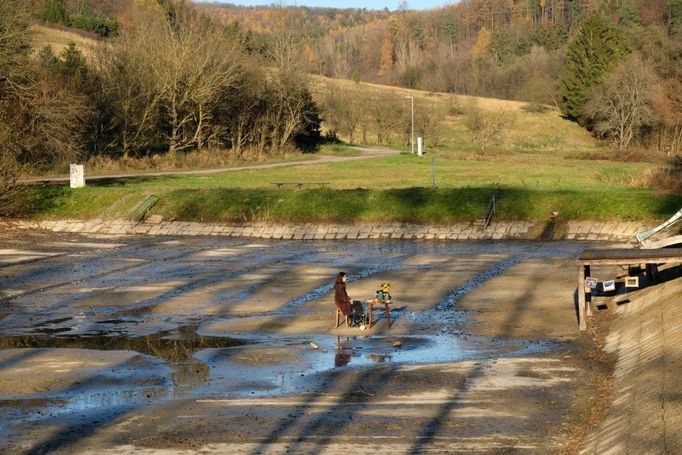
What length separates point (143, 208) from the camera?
51469 millimetres

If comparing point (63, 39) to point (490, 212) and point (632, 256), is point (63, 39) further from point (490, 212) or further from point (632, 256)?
point (632, 256)

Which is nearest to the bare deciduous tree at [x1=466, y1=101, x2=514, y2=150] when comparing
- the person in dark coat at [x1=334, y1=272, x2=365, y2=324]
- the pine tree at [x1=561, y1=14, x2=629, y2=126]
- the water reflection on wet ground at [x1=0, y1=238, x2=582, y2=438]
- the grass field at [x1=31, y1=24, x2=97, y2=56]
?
the pine tree at [x1=561, y1=14, x2=629, y2=126]

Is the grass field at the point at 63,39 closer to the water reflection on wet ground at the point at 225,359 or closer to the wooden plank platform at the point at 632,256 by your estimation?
the water reflection on wet ground at the point at 225,359

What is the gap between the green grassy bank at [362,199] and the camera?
47.1 m

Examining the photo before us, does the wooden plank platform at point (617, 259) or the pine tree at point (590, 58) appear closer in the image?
the wooden plank platform at point (617, 259)

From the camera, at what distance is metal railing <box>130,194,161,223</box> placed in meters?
50.9

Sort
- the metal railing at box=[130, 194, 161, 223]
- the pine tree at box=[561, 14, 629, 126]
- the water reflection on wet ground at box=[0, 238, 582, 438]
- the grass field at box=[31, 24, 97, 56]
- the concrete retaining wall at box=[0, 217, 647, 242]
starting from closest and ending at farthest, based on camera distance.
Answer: the water reflection on wet ground at box=[0, 238, 582, 438] < the concrete retaining wall at box=[0, 217, 647, 242] < the metal railing at box=[130, 194, 161, 223] < the pine tree at box=[561, 14, 629, 126] < the grass field at box=[31, 24, 97, 56]

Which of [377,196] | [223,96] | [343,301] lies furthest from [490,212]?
[223,96]

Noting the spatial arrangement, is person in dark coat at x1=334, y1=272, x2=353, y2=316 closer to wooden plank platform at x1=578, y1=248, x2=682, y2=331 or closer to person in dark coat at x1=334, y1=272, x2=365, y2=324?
person in dark coat at x1=334, y1=272, x2=365, y2=324

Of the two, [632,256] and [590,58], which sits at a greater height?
[590,58]

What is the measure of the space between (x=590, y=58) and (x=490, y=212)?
68233 millimetres

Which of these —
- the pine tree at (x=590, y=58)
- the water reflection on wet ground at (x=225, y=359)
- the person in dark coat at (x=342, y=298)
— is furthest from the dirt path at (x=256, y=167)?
the person in dark coat at (x=342, y=298)

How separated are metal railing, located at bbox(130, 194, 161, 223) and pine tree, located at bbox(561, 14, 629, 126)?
65.6m

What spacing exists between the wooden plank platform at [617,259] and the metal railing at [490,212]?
2047 centimetres
